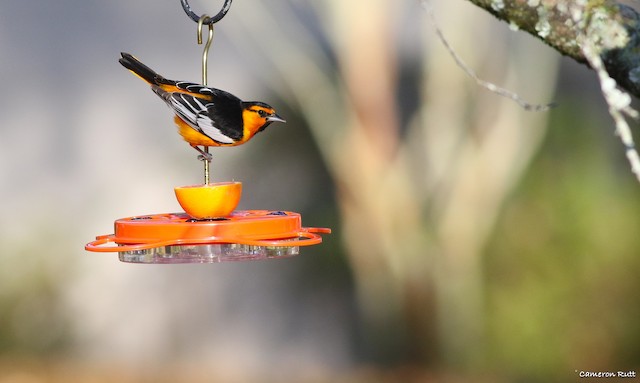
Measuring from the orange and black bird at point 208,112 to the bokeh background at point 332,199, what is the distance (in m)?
4.25

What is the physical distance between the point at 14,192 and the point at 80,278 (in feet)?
2.81

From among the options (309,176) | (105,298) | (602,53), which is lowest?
(105,298)

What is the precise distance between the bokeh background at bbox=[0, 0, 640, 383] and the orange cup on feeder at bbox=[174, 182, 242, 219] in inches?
174

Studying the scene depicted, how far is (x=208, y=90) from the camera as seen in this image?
1.93 metres

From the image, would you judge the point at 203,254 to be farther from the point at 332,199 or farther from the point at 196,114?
the point at 332,199

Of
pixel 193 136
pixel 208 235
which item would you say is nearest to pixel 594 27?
pixel 208 235

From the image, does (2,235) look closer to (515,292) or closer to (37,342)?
(37,342)

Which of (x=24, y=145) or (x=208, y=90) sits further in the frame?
(x=24, y=145)

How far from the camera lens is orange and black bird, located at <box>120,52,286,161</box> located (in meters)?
1.92

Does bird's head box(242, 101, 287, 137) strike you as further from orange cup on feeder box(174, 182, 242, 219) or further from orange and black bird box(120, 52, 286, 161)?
orange cup on feeder box(174, 182, 242, 219)

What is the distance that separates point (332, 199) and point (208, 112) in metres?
4.68

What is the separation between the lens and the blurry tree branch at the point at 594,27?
4.66ft

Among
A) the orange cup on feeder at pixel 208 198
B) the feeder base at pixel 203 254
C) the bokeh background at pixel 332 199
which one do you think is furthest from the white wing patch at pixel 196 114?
the bokeh background at pixel 332 199

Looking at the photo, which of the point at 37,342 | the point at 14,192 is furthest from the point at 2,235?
the point at 37,342
